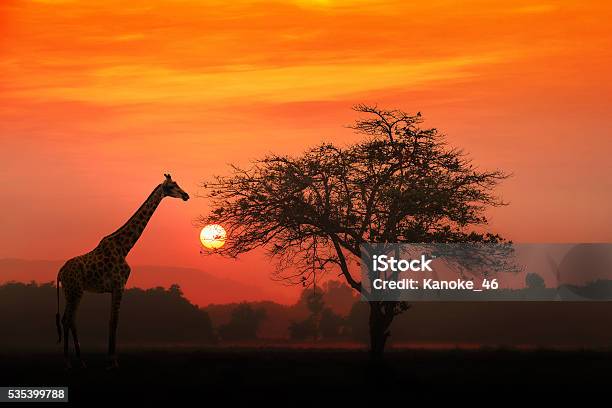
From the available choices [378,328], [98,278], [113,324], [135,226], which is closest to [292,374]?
[113,324]

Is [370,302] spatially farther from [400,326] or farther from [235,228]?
[400,326]

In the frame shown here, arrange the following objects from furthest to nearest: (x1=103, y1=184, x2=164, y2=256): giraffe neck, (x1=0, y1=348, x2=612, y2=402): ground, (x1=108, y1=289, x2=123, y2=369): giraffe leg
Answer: (x1=103, y1=184, x2=164, y2=256): giraffe neck → (x1=108, y1=289, x2=123, y2=369): giraffe leg → (x1=0, y1=348, x2=612, y2=402): ground

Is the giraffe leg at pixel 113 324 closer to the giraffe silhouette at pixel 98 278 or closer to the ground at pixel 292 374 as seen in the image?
the giraffe silhouette at pixel 98 278

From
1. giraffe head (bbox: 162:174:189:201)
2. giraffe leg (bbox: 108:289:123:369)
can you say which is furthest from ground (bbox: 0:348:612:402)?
giraffe head (bbox: 162:174:189:201)

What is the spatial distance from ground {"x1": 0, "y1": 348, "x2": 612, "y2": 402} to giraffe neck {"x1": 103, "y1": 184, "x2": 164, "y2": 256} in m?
3.98

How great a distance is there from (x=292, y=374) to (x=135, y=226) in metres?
6.95

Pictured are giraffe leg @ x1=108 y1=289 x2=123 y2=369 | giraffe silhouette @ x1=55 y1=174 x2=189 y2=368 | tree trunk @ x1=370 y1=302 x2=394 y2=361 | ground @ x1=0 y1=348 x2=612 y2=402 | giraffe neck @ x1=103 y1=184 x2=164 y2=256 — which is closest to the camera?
ground @ x1=0 y1=348 x2=612 y2=402

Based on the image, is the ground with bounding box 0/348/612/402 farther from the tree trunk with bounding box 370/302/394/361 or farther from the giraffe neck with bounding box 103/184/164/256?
the giraffe neck with bounding box 103/184/164/256

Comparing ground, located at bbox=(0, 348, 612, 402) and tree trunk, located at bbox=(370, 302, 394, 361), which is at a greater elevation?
tree trunk, located at bbox=(370, 302, 394, 361)

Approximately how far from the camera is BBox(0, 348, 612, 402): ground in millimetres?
30094

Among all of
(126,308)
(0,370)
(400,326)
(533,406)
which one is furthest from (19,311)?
(533,406)

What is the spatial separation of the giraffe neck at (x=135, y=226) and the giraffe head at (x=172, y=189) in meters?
0.22

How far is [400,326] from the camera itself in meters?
64.1

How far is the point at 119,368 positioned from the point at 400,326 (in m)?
31.7
